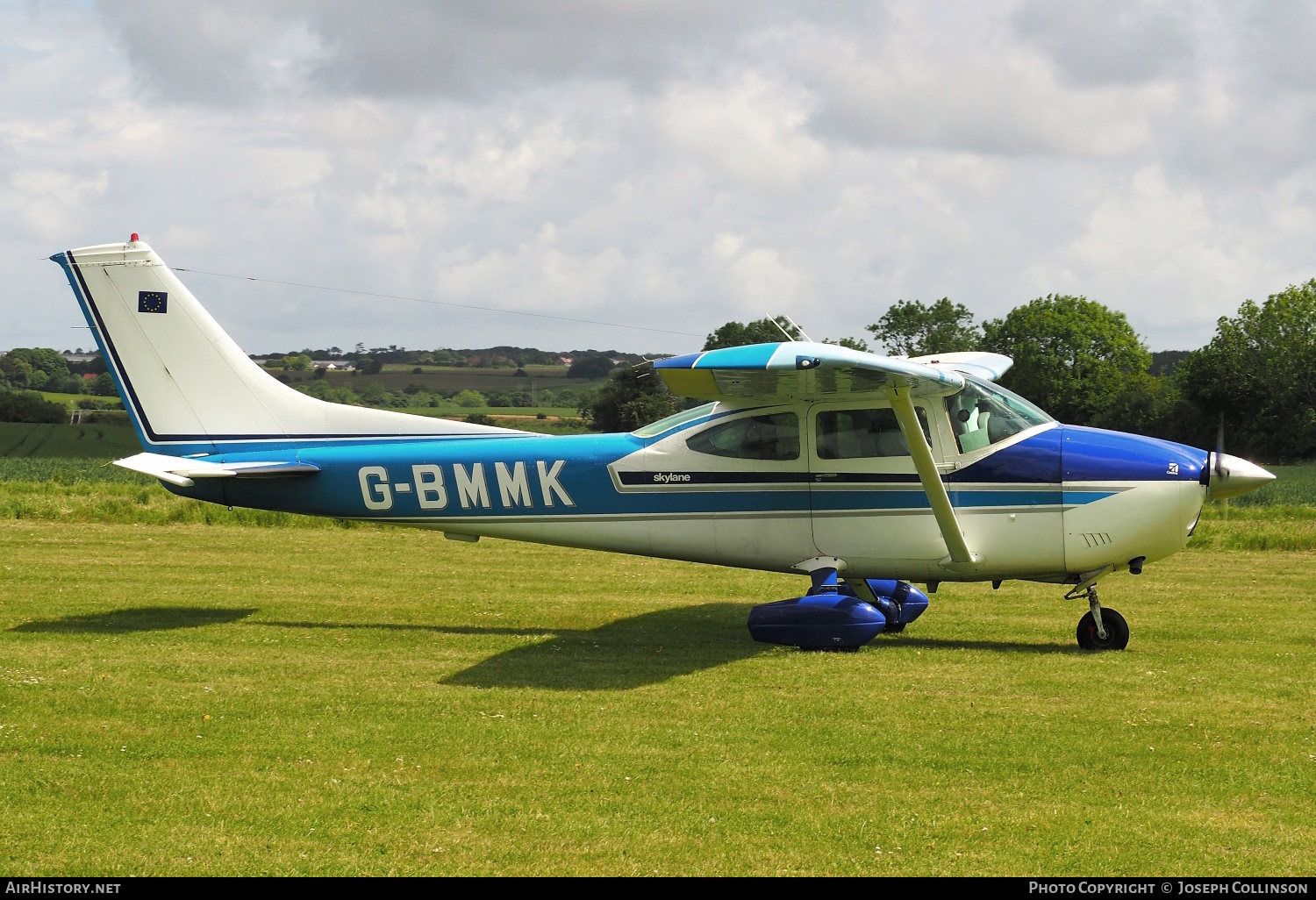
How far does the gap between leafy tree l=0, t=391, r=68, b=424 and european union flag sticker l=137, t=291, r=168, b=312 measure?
3385 cm

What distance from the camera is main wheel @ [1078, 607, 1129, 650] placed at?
10.4 m

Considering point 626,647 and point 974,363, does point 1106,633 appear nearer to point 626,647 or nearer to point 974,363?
point 974,363

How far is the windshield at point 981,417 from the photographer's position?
10.4m

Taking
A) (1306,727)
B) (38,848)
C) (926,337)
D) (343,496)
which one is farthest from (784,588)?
(926,337)

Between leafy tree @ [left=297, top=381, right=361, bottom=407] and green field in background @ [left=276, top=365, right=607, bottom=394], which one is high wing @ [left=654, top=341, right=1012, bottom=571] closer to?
leafy tree @ [left=297, top=381, right=361, bottom=407]

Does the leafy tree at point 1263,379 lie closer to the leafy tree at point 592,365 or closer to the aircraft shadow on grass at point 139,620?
the leafy tree at point 592,365

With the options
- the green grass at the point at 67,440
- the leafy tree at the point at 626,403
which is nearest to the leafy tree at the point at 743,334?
the leafy tree at the point at 626,403

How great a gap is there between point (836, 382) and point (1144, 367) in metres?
72.2

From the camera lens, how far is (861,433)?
1050 centimetres

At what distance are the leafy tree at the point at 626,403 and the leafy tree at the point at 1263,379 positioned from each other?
101ft

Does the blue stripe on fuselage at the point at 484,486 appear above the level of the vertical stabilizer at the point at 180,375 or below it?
below

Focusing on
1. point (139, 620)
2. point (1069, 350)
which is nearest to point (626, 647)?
point (139, 620)

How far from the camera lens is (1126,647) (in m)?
10.5

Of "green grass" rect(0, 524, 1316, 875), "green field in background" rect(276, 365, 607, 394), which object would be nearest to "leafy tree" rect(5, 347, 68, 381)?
"green field in background" rect(276, 365, 607, 394)
